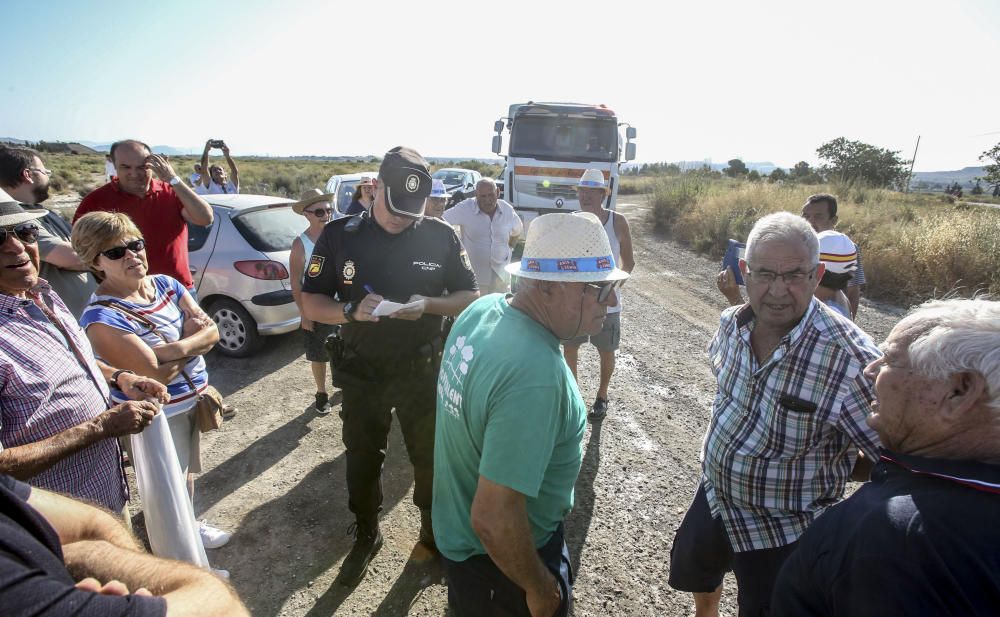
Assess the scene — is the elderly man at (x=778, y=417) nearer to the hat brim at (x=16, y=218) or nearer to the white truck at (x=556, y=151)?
the hat brim at (x=16, y=218)

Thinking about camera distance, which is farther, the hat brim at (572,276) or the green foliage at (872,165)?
the green foliage at (872,165)

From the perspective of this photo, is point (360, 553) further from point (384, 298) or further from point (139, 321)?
point (139, 321)

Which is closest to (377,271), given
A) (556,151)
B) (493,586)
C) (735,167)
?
(493,586)

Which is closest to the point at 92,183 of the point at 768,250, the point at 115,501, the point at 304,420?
the point at 304,420

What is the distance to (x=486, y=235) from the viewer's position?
5105mm

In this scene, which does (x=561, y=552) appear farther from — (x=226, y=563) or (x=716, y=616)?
(x=226, y=563)

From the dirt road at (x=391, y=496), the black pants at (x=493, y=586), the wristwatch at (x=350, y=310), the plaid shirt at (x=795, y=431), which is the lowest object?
the dirt road at (x=391, y=496)

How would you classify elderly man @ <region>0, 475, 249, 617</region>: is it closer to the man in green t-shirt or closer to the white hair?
the man in green t-shirt

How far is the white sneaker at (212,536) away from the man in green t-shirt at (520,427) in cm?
189

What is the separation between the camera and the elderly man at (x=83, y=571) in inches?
29.4

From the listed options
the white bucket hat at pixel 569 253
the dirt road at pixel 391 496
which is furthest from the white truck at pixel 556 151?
the white bucket hat at pixel 569 253

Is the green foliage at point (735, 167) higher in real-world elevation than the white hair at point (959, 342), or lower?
higher

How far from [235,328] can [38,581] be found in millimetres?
5013

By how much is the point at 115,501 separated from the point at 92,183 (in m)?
31.4
